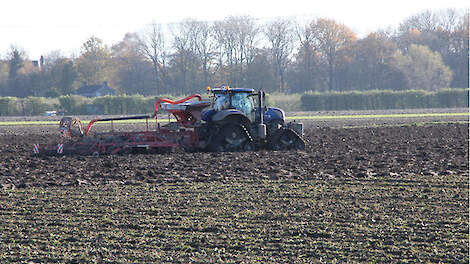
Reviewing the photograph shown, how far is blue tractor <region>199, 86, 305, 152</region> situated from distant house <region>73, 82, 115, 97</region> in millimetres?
43689

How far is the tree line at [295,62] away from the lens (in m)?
51.4

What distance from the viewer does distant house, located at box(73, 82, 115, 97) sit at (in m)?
61.4

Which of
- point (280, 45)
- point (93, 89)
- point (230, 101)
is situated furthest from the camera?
point (93, 89)

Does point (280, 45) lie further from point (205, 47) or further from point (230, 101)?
point (230, 101)

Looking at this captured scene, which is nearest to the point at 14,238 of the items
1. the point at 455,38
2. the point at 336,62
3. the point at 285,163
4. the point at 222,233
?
the point at 222,233

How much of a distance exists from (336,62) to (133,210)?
56012 mm

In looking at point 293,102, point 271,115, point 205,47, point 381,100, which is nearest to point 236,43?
point 205,47

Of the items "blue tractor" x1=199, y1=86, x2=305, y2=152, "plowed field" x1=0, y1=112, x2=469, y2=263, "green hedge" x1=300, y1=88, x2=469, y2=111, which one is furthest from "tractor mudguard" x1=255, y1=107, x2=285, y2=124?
"green hedge" x1=300, y1=88, x2=469, y2=111

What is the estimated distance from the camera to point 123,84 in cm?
5806

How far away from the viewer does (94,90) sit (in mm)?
63406

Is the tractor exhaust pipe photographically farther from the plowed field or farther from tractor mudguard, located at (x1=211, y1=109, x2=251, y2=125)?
the plowed field

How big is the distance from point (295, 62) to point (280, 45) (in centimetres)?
483

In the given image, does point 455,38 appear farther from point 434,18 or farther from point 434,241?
point 434,241

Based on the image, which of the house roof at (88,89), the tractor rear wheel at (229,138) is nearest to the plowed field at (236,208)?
the tractor rear wheel at (229,138)
